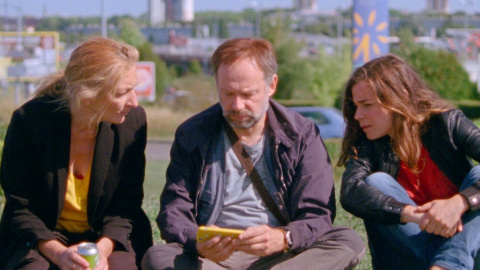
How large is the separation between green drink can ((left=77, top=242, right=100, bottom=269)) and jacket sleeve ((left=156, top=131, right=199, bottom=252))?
34cm

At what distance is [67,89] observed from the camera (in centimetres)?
346

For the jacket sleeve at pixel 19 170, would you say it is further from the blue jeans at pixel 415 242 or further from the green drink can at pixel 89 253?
the blue jeans at pixel 415 242

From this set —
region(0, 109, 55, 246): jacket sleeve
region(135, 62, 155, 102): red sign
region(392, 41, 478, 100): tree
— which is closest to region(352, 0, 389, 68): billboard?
region(0, 109, 55, 246): jacket sleeve

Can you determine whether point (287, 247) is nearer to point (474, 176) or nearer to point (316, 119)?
point (474, 176)

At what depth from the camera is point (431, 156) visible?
139 inches

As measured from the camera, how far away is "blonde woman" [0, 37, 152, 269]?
3387 mm

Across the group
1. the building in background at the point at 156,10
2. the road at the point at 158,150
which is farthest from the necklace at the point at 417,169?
the building in background at the point at 156,10

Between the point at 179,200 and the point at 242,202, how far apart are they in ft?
0.94

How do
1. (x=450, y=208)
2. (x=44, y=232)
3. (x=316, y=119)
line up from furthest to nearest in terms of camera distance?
(x=316, y=119), (x=44, y=232), (x=450, y=208)

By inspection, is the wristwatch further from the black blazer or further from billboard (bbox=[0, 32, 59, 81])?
billboard (bbox=[0, 32, 59, 81])

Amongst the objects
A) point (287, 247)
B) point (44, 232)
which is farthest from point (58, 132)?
point (287, 247)

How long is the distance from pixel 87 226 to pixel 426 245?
5.06 feet

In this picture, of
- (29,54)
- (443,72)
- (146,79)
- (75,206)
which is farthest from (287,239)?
(29,54)

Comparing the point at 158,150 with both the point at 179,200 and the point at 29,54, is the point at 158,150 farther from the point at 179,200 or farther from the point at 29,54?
the point at 29,54
